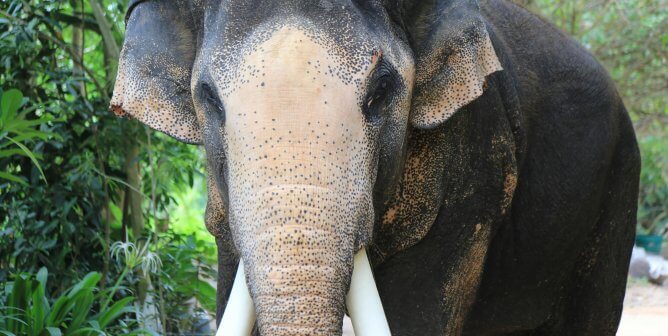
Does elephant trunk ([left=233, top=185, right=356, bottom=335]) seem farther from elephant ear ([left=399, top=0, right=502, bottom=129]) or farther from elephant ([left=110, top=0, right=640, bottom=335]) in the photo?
elephant ear ([left=399, top=0, right=502, bottom=129])

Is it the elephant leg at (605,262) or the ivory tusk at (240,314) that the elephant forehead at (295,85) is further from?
the elephant leg at (605,262)

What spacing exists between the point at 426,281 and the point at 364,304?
3.00 ft

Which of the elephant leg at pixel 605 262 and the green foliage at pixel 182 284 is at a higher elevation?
the elephant leg at pixel 605 262

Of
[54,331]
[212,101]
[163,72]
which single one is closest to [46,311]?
[54,331]

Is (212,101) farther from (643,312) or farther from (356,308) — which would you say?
(643,312)

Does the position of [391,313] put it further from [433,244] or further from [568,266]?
[568,266]

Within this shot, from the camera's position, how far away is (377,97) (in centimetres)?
312

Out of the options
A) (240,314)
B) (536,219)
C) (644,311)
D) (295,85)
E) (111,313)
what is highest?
(295,85)

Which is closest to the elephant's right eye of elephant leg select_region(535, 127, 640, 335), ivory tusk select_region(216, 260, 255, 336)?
ivory tusk select_region(216, 260, 255, 336)

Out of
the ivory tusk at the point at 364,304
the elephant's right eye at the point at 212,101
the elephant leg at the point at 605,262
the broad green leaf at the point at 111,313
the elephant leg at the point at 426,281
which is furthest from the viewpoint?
the elephant leg at the point at 605,262

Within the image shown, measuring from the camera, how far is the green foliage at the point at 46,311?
4352 millimetres

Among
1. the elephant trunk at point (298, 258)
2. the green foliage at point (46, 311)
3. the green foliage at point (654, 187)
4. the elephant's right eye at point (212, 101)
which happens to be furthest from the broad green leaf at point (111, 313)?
the green foliage at point (654, 187)

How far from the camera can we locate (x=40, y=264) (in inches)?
209

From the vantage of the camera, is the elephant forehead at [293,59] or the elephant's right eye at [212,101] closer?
the elephant forehead at [293,59]
